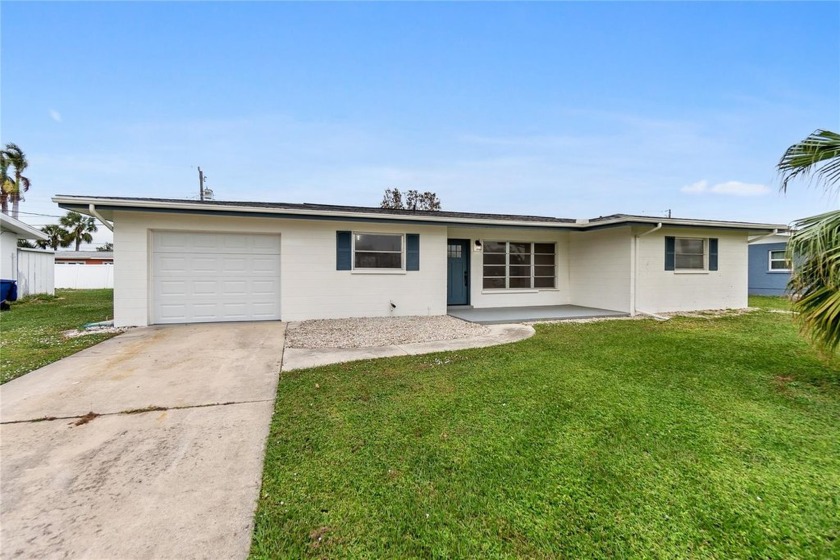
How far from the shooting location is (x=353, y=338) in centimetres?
700

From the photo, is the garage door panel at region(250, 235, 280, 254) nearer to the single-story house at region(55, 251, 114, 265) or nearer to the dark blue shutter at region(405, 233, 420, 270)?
the dark blue shutter at region(405, 233, 420, 270)

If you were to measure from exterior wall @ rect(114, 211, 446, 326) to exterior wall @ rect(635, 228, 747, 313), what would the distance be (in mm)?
5936

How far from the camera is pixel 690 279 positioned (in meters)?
11.0

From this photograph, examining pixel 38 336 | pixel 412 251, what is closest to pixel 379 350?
pixel 412 251

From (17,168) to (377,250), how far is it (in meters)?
31.6

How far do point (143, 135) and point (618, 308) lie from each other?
1658cm

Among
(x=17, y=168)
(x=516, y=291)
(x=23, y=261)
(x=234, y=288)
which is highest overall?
(x=17, y=168)

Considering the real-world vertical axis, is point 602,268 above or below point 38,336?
above

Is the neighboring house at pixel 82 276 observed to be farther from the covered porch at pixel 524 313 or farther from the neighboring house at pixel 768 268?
the neighboring house at pixel 768 268

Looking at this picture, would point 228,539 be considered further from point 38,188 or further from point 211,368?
point 38,188

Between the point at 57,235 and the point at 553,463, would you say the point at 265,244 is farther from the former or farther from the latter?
the point at 57,235

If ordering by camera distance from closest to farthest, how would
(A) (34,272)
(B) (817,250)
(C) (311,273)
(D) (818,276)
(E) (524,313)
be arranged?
(B) (817,250) < (D) (818,276) < (C) (311,273) < (E) (524,313) < (A) (34,272)

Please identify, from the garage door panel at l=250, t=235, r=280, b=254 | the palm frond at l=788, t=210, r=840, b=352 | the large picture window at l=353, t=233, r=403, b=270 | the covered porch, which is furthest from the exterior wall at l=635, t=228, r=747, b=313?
the garage door panel at l=250, t=235, r=280, b=254

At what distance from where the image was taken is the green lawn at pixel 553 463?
188cm
